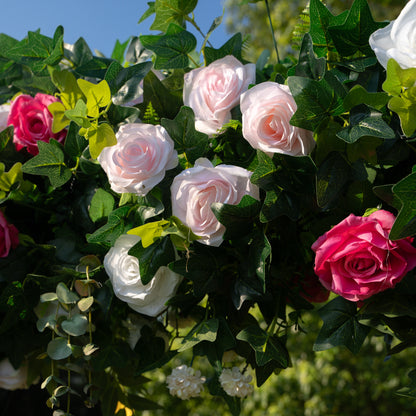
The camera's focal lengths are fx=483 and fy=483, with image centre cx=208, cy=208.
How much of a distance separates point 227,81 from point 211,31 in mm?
94

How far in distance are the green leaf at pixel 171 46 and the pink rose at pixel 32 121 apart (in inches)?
7.9

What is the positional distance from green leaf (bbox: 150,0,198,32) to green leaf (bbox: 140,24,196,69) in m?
0.04

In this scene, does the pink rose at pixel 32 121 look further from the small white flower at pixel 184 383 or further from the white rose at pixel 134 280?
the small white flower at pixel 184 383

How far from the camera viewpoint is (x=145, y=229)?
0.57 m

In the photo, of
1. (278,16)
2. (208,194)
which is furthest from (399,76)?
(278,16)

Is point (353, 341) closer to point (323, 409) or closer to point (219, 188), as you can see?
point (219, 188)

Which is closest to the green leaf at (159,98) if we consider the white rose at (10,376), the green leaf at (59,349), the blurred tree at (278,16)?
the green leaf at (59,349)

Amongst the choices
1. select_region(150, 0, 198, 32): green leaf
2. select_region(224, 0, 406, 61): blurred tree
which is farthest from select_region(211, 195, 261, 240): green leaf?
select_region(224, 0, 406, 61): blurred tree

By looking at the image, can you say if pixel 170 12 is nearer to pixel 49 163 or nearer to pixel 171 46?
pixel 171 46

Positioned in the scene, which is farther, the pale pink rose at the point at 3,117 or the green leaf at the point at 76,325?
the pale pink rose at the point at 3,117

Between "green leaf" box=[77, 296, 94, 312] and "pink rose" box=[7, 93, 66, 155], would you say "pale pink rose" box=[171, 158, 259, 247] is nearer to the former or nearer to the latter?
"green leaf" box=[77, 296, 94, 312]

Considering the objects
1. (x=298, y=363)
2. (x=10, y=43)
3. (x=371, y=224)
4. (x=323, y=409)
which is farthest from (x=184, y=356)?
(x=371, y=224)

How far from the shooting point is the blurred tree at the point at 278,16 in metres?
4.75

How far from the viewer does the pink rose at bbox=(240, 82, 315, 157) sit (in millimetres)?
548
